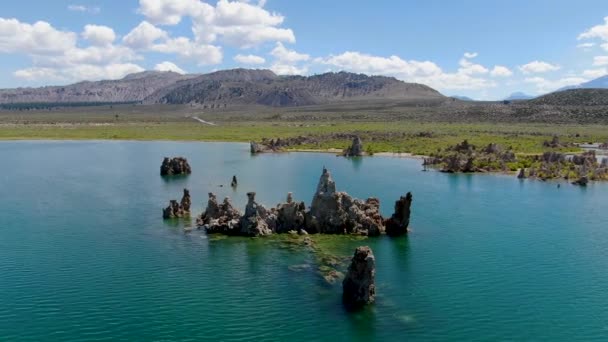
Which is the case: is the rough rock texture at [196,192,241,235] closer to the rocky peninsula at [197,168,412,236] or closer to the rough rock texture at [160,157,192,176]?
the rocky peninsula at [197,168,412,236]

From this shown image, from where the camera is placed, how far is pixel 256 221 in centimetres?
5478

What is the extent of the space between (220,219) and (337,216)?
11.8m

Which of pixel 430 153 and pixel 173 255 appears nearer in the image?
pixel 173 255

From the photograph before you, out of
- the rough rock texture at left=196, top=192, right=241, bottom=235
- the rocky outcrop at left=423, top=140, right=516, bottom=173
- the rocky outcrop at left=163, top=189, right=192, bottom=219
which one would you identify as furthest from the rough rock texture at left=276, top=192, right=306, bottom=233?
the rocky outcrop at left=423, top=140, right=516, bottom=173

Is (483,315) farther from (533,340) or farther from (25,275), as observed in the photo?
(25,275)

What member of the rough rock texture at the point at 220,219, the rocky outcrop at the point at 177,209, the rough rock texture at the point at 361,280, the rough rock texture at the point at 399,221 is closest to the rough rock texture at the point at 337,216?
the rough rock texture at the point at 399,221

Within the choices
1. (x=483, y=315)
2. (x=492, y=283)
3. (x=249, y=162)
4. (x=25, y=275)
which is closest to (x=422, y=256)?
(x=492, y=283)

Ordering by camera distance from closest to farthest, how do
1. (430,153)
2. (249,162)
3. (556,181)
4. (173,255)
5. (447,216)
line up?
(173,255) → (447,216) → (556,181) → (249,162) → (430,153)

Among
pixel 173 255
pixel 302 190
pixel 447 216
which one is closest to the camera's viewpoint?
pixel 173 255

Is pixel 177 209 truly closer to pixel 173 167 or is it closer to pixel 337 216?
pixel 337 216

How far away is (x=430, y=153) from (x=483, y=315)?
88933 mm

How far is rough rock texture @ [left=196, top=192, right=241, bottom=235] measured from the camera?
2189 inches

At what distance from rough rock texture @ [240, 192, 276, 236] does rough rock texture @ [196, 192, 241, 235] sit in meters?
0.99

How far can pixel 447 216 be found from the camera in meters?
64.3
